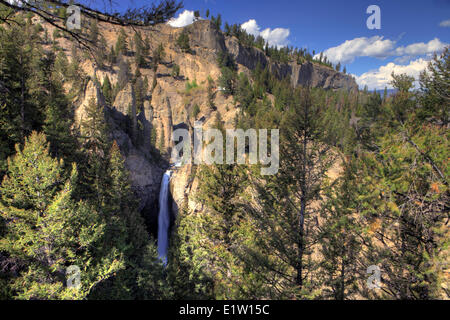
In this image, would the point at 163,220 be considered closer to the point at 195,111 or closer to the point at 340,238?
the point at 340,238

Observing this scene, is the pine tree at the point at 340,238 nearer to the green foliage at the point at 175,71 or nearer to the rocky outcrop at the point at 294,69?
the green foliage at the point at 175,71

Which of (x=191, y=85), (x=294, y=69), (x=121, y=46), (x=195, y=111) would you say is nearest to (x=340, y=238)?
(x=195, y=111)

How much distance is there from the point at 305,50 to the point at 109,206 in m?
164

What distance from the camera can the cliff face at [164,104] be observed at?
1093 inches

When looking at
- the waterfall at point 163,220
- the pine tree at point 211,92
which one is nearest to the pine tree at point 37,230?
the waterfall at point 163,220

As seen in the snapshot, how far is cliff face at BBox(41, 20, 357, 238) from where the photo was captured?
2777 cm

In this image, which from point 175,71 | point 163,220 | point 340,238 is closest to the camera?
point 340,238

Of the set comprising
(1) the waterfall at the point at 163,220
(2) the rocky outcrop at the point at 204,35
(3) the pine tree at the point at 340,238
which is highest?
(2) the rocky outcrop at the point at 204,35

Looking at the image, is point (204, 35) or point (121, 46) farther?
point (204, 35)

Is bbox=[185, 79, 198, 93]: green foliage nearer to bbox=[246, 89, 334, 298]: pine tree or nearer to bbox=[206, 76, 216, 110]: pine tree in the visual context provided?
bbox=[206, 76, 216, 110]: pine tree

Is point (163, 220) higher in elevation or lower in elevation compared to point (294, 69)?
lower

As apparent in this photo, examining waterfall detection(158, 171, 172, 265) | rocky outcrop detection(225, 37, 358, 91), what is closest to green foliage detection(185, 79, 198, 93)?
rocky outcrop detection(225, 37, 358, 91)

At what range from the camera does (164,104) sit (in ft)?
164
